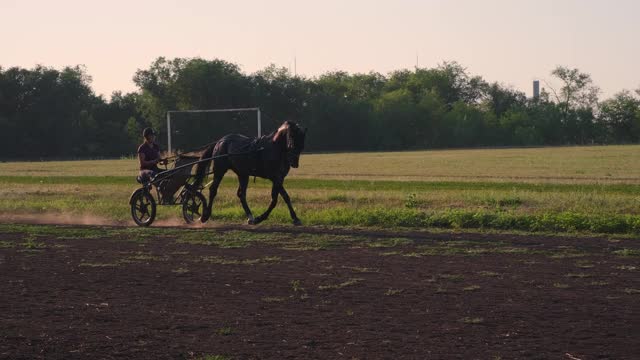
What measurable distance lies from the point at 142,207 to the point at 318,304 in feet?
36.0

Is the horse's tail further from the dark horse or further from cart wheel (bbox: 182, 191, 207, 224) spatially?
cart wheel (bbox: 182, 191, 207, 224)

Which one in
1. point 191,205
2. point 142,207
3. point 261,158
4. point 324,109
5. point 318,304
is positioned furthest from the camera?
point 324,109

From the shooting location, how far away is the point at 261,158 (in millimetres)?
19312

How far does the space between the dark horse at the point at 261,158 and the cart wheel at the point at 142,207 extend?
1081 mm

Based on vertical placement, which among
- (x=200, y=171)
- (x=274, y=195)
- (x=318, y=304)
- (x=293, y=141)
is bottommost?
(x=318, y=304)

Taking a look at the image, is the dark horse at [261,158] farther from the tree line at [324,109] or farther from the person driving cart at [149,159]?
the tree line at [324,109]

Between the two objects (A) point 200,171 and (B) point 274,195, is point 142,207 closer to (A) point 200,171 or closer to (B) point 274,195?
(A) point 200,171

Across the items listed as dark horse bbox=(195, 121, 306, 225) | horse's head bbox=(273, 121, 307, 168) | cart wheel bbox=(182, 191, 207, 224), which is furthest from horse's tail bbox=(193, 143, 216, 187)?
horse's head bbox=(273, 121, 307, 168)

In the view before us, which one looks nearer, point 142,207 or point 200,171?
point 142,207

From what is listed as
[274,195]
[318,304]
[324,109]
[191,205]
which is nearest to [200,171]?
→ [191,205]

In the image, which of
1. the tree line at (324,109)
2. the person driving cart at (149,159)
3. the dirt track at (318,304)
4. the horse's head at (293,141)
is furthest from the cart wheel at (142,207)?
the tree line at (324,109)

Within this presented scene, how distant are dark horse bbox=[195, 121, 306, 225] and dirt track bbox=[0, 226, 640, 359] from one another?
3889 millimetres

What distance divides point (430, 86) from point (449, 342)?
150 metres

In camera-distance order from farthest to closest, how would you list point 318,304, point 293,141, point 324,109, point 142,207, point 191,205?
1. point 324,109
2. point 191,205
3. point 142,207
4. point 293,141
5. point 318,304
